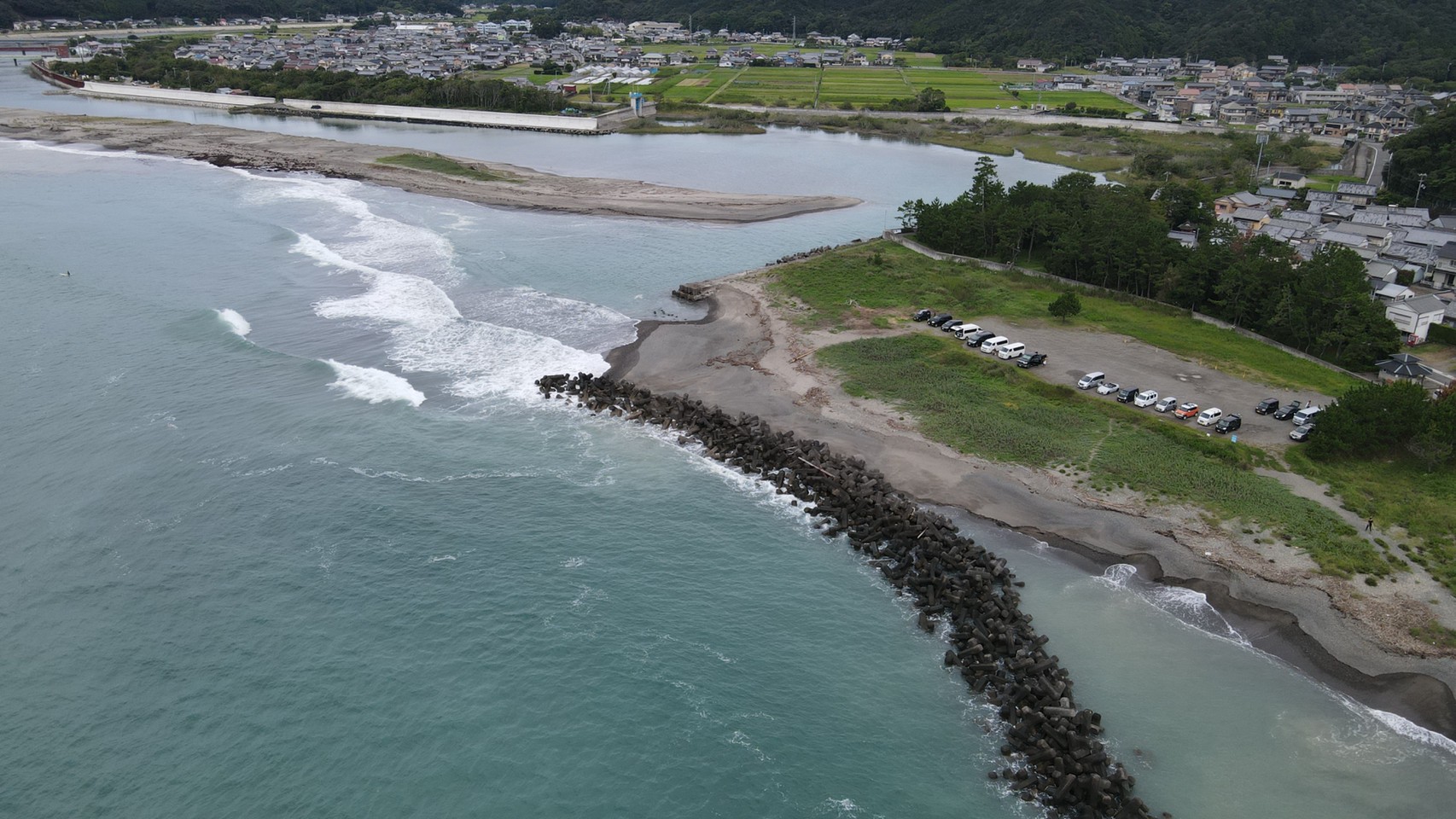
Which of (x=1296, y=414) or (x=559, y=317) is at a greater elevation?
(x=1296, y=414)

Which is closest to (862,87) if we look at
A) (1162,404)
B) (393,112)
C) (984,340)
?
(393,112)

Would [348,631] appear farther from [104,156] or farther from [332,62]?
[332,62]

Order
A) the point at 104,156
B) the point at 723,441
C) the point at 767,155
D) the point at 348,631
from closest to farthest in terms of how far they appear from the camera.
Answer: the point at 348,631 < the point at 723,441 < the point at 104,156 < the point at 767,155

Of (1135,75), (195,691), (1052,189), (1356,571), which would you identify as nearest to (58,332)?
(195,691)

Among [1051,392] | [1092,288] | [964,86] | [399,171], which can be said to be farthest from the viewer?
[964,86]

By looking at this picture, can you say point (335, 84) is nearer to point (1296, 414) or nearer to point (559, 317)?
point (559, 317)

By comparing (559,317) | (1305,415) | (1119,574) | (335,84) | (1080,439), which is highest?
(335,84)
